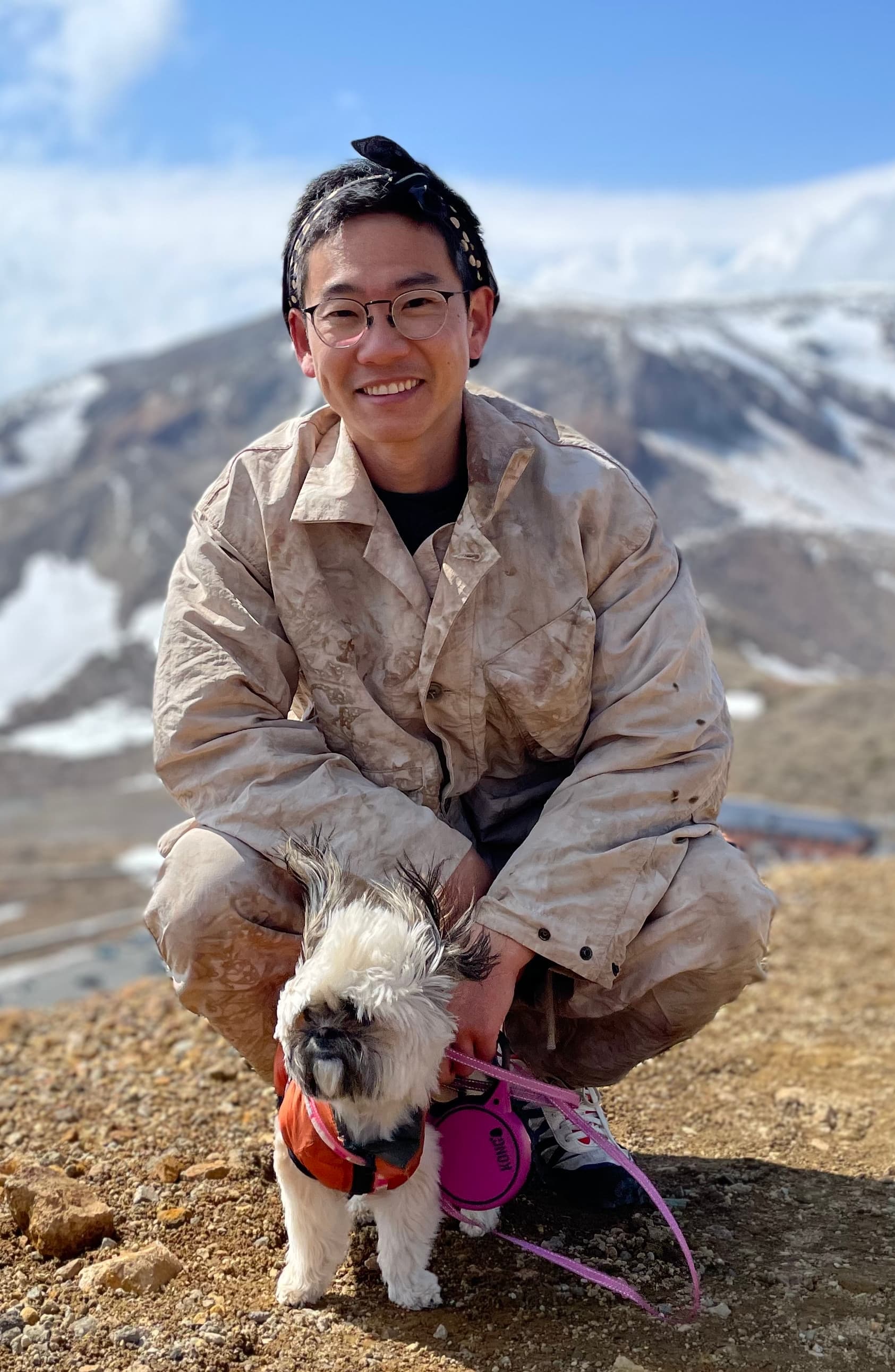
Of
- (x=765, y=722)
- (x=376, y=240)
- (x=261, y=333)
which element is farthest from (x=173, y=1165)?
(x=261, y=333)

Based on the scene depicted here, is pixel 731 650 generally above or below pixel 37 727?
→ above

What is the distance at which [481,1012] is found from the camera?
7.88 feet

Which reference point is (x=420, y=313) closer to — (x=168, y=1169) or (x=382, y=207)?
(x=382, y=207)

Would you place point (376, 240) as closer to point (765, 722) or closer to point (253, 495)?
point (253, 495)

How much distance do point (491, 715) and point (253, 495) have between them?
750mm

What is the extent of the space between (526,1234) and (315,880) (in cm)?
99

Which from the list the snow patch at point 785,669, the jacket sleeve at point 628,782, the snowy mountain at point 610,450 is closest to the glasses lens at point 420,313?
the jacket sleeve at point 628,782

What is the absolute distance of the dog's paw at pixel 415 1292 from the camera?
7.82 feet

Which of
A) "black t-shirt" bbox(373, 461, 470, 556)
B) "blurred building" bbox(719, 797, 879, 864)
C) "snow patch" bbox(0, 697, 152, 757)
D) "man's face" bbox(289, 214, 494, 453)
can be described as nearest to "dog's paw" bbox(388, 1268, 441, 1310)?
"black t-shirt" bbox(373, 461, 470, 556)

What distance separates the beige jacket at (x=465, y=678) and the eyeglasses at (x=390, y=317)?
257mm

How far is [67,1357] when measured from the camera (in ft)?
7.45

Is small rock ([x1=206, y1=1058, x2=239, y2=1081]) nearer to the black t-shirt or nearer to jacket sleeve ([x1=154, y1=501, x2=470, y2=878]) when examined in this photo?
jacket sleeve ([x1=154, y1=501, x2=470, y2=878])

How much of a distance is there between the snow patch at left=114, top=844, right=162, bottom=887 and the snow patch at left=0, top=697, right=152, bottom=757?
1127cm

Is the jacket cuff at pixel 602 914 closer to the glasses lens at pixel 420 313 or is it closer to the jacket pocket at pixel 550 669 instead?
the jacket pocket at pixel 550 669
